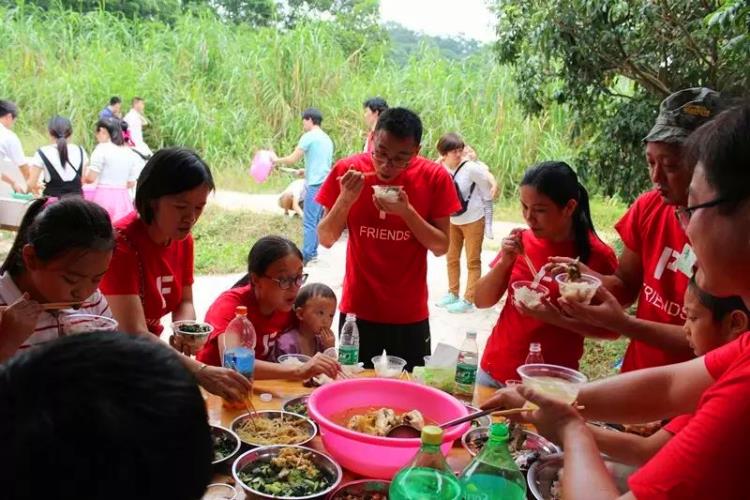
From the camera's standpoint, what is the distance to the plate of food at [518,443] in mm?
1917

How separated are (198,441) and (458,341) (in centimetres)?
527

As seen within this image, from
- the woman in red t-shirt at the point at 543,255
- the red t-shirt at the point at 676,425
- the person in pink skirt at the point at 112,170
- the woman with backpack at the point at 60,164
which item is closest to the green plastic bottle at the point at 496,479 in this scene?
the red t-shirt at the point at 676,425

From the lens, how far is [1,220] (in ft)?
22.5

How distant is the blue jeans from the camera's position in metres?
8.22

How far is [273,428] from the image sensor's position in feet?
6.45

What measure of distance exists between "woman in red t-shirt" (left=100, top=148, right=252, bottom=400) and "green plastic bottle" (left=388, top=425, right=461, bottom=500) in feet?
3.62

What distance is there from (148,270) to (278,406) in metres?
0.76

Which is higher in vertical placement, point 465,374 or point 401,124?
point 401,124

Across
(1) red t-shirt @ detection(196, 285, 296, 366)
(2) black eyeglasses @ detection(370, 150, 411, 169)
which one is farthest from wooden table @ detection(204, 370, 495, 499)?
(2) black eyeglasses @ detection(370, 150, 411, 169)

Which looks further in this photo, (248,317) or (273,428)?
(248,317)

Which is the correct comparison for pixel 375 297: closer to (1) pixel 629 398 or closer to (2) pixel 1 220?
(1) pixel 629 398

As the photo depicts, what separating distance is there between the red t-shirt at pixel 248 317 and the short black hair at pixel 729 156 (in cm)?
192

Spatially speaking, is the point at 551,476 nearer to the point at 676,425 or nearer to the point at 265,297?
the point at 676,425

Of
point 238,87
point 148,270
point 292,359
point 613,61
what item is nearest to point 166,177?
point 148,270
